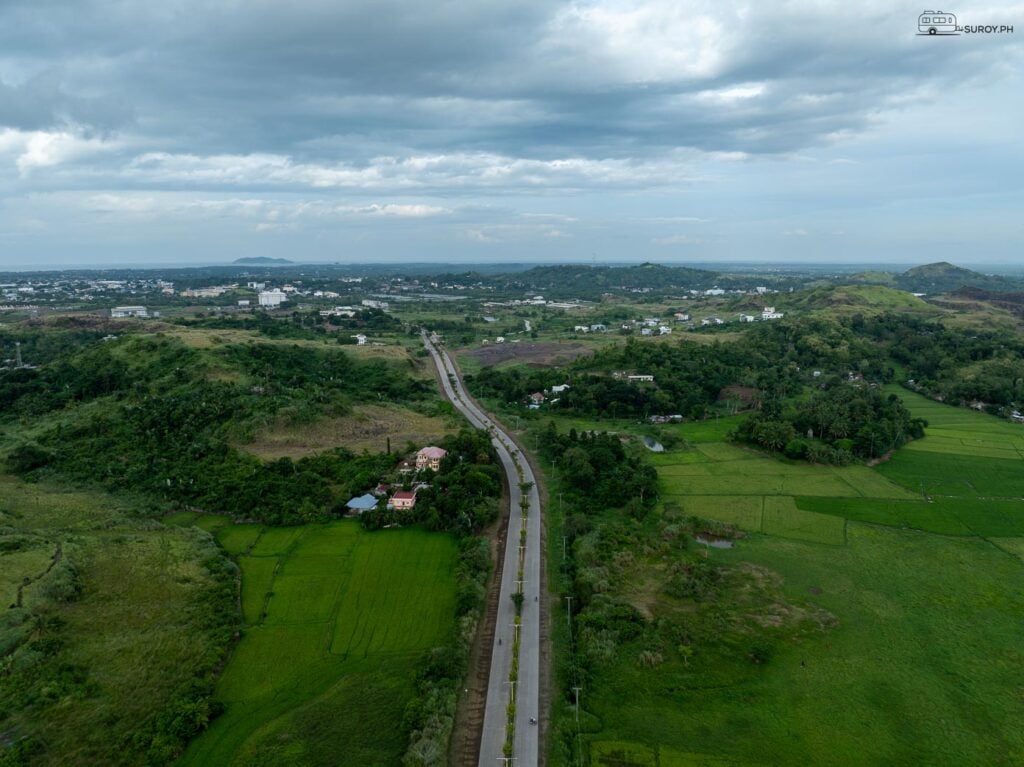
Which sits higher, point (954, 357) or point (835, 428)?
point (954, 357)

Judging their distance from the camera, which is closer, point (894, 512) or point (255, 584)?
point (255, 584)

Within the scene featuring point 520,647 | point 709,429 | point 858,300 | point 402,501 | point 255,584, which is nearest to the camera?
point 520,647

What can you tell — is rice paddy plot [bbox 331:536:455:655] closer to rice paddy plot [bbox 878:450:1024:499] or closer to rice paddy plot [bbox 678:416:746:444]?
rice paddy plot [bbox 678:416:746:444]

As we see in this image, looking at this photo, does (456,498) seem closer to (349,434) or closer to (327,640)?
(327,640)

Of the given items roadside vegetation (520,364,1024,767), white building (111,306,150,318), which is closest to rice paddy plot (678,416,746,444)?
roadside vegetation (520,364,1024,767)

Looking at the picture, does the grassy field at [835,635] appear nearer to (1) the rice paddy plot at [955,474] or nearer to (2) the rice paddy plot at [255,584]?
(1) the rice paddy plot at [955,474]

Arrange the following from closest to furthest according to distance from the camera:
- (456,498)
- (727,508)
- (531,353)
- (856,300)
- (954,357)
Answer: (456,498)
(727,508)
(954,357)
(531,353)
(856,300)

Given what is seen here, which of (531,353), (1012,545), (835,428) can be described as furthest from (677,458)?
(531,353)
